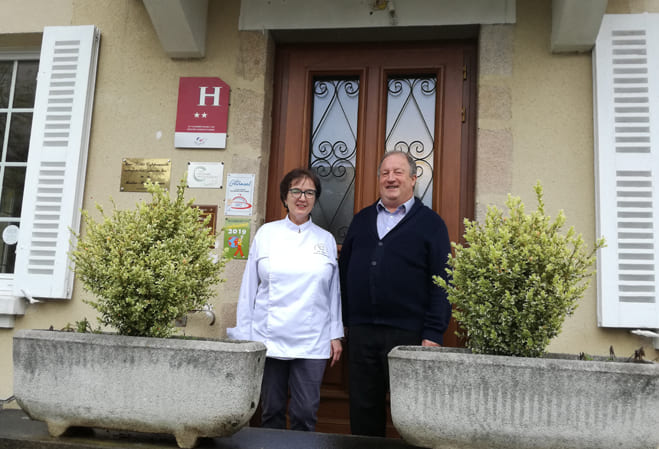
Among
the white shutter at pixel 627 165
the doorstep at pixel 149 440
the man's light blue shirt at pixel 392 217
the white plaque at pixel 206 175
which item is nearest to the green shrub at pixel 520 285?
the doorstep at pixel 149 440

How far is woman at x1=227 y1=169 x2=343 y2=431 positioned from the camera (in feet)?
9.14

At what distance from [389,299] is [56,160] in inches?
92.2

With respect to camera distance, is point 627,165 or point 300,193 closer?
point 300,193

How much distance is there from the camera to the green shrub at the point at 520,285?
1.64m

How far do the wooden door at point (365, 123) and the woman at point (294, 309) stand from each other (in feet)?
Answer: 2.14

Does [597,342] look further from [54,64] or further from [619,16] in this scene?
[54,64]

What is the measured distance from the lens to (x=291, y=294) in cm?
283

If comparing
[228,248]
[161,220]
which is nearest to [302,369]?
[228,248]

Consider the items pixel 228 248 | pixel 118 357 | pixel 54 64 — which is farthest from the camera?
pixel 54 64

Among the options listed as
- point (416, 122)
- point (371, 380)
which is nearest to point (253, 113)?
point (416, 122)

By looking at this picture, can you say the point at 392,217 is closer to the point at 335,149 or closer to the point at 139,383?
the point at 335,149

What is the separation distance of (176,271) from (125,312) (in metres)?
0.21

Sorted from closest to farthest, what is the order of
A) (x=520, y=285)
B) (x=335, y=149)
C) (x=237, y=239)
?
(x=520, y=285)
(x=237, y=239)
(x=335, y=149)

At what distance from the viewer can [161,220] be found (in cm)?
189
